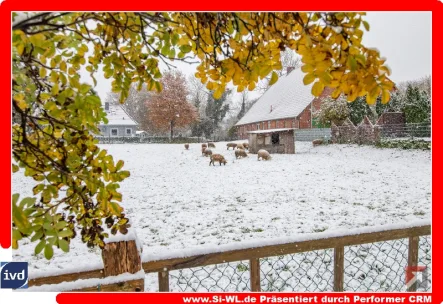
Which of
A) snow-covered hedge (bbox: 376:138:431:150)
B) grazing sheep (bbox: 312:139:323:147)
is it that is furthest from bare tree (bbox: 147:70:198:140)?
grazing sheep (bbox: 312:139:323:147)

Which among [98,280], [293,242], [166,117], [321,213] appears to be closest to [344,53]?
[293,242]

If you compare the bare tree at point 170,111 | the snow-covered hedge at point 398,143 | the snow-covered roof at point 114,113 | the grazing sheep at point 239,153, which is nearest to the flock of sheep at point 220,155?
the grazing sheep at point 239,153

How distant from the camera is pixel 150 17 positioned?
984mm

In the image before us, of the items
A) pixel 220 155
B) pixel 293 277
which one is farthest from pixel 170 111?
pixel 220 155

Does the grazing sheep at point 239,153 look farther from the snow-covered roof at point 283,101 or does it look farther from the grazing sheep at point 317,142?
the grazing sheep at point 317,142

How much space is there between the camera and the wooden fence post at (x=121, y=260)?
107cm

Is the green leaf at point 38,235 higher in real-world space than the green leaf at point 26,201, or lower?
lower

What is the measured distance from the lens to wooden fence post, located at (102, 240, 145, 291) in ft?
3.51

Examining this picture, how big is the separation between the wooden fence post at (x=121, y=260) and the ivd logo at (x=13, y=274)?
0.37 m

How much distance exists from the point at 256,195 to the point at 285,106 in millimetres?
2841

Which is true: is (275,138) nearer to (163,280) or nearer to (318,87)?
(163,280)

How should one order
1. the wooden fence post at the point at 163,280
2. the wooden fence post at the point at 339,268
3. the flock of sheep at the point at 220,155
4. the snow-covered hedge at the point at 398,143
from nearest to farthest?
the wooden fence post at the point at 163,280 < the wooden fence post at the point at 339,268 < the snow-covered hedge at the point at 398,143 < the flock of sheep at the point at 220,155

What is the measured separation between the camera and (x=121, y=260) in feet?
3.52
